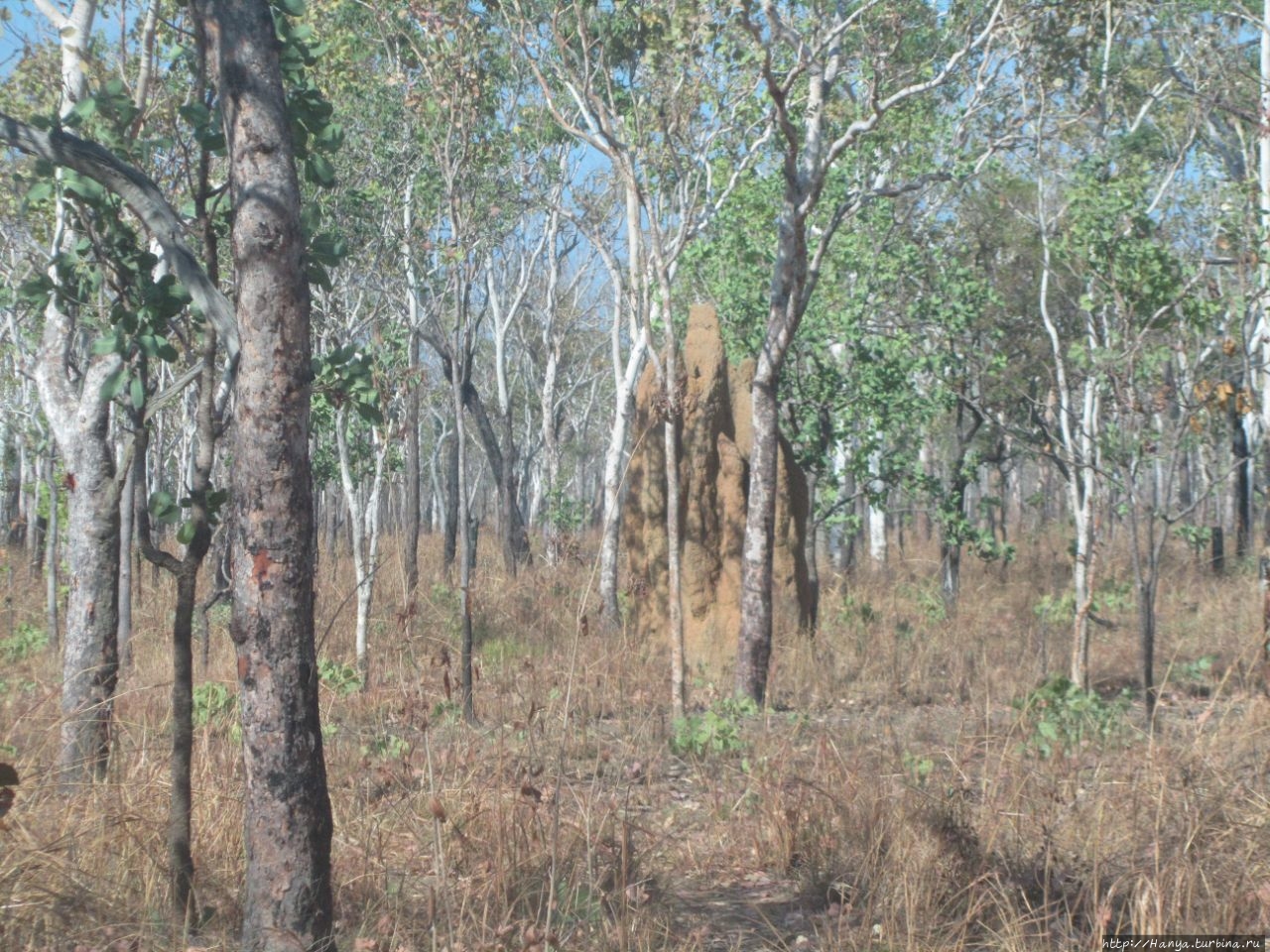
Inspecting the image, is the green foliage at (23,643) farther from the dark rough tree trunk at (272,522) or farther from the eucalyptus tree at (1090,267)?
the eucalyptus tree at (1090,267)

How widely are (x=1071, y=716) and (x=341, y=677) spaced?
5.38m

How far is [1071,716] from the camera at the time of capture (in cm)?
644

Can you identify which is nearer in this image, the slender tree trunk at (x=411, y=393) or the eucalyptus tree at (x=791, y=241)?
the eucalyptus tree at (x=791, y=241)

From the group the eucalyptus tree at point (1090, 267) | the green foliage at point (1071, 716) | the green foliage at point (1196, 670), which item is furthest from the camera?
the eucalyptus tree at point (1090, 267)

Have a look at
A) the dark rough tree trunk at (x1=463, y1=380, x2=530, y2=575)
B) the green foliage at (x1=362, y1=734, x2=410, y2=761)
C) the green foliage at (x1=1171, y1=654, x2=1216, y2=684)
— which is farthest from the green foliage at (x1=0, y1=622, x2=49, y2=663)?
the green foliage at (x1=1171, y1=654, x2=1216, y2=684)

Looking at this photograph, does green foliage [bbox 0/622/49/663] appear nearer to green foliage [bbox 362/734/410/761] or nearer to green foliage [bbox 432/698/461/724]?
green foliage [bbox 432/698/461/724]

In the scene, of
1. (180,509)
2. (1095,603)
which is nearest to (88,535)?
(180,509)

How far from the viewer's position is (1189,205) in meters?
20.5

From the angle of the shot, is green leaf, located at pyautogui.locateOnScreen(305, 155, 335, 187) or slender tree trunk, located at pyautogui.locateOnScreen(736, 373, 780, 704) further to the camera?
slender tree trunk, located at pyautogui.locateOnScreen(736, 373, 780, 704)

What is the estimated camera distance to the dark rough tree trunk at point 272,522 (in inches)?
126

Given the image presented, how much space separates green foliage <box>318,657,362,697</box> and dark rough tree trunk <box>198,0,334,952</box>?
5.38m

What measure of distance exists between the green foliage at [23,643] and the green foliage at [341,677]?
4277mm

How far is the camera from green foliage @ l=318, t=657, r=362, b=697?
8.84m

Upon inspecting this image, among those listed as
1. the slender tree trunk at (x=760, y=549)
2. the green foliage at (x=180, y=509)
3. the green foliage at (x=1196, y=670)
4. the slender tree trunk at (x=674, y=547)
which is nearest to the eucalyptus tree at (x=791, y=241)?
the slender tree trunk at (x=760, y=549)
